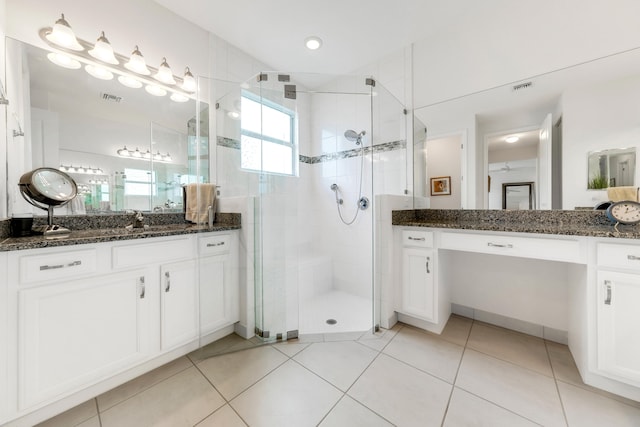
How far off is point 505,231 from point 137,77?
289 cm

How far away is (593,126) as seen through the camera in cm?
156

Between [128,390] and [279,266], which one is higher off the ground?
[279,266]

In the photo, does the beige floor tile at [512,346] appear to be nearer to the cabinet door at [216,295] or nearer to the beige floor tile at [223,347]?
the beige floor tile at [223,347]

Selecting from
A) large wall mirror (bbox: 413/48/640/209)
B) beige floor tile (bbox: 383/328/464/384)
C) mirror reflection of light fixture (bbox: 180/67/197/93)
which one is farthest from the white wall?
mirror reflection of light fixture (bbox: 180/67/197/93)

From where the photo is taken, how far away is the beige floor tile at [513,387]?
3.71 ft

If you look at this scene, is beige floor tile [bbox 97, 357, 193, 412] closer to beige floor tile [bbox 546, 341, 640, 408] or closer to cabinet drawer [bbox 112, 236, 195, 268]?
cabinet drawer [bbox 112, 236, 195, 268]

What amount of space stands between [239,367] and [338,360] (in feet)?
2.10

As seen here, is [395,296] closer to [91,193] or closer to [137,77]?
[91,193]

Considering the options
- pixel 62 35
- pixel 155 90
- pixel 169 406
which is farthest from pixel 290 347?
pixel 62 35

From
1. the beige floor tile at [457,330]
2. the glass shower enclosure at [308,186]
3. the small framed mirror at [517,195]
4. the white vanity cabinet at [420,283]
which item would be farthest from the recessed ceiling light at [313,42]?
the beige floor tile at [457,330]

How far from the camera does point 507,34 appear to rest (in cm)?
187

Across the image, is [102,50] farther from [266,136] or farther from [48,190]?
[266,136]

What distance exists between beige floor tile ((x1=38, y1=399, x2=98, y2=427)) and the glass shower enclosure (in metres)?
0.89

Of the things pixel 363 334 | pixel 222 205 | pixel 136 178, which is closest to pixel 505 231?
pixel 363 334
